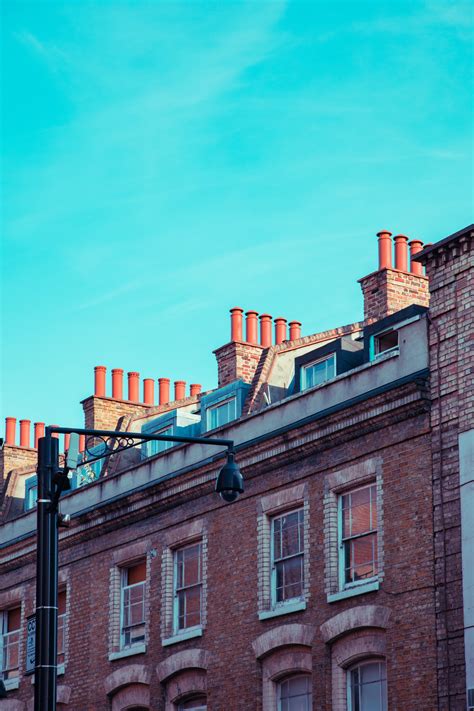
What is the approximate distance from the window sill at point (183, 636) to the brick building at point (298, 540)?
0.07 m

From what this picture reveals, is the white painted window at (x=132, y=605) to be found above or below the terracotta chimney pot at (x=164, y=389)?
below

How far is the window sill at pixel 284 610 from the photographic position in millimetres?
25281

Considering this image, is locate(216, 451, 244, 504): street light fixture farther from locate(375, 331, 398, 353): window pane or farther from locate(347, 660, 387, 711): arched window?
locate(375, 331, 398, 353): window pane

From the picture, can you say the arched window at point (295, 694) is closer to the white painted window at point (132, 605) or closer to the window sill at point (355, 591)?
the window sill at point (355, 591)

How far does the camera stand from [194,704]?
28016 mm

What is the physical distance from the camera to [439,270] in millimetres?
23938

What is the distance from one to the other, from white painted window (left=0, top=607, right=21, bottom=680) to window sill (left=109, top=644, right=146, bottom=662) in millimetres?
5148

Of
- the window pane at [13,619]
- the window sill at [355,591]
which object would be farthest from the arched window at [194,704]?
the window pane at [13,619]

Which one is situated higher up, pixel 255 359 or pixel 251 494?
pixel 255 359

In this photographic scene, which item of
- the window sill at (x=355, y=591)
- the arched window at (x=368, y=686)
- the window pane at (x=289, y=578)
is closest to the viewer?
the arched window at (x=368, y=686)

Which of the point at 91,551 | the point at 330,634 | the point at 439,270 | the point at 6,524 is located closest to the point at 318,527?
the point at 330,634

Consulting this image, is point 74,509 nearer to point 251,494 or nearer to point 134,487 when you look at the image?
point 134,487

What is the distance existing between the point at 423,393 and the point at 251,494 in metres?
5.31

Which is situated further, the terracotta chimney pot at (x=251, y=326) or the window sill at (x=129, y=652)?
the terracotta chimney pot at (x=251, y=326)
